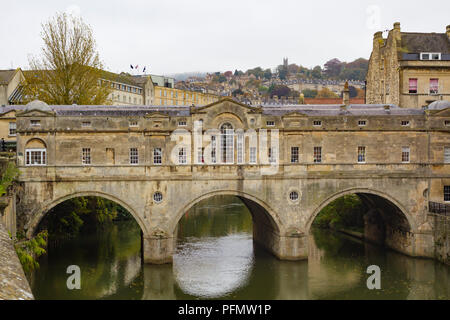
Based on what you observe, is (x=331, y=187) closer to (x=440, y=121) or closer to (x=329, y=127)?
(x=329, y=127)

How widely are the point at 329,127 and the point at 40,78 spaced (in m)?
26.4

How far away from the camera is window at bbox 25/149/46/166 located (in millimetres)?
32438

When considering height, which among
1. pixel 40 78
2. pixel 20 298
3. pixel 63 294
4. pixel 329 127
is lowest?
pixel 63 294

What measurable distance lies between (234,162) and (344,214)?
53.0 feet

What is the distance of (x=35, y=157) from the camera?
32531 mm

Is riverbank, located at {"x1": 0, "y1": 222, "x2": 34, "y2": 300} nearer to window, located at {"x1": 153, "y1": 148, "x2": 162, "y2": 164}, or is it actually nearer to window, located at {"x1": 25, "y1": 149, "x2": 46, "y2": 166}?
window, located at {"x1": 153, "y1": 148, "x2": 162, "y2": 164}

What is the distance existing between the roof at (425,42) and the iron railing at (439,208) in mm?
16766

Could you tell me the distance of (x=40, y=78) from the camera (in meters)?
45.1

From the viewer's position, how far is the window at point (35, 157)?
32.4 metres

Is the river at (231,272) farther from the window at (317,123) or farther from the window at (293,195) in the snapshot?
the window at (317,123)

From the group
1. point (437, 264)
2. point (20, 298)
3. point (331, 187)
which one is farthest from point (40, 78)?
point (20, 298)

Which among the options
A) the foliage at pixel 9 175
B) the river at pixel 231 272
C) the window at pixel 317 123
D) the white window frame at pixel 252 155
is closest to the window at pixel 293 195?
the white window frame at pixel 252 155

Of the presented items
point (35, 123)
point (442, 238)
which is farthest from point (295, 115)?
point (35, 123)

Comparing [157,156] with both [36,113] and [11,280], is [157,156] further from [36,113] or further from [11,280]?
[11,280]
